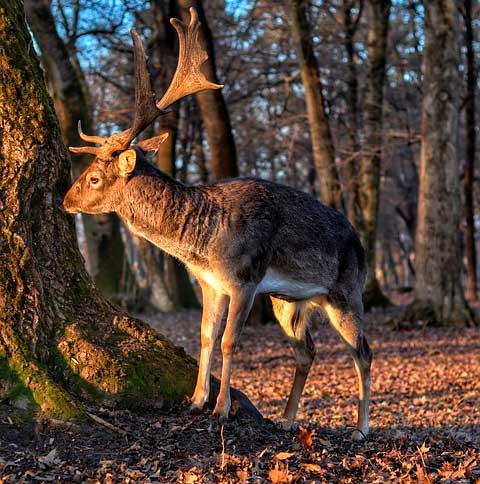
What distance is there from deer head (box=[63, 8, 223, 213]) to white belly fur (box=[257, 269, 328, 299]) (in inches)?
58.3

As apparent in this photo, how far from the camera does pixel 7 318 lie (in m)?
6.20

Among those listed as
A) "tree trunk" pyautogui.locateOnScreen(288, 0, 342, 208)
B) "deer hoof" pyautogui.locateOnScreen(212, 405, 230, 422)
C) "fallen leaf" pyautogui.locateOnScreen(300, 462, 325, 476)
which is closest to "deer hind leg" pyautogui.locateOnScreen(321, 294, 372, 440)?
"deer hoof" pyautogui.locateOnScreen(212, 405, 230, 422)

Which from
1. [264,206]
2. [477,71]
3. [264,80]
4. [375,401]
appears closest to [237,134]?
[264,80]

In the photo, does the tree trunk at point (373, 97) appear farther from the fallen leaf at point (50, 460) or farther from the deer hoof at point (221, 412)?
the fallen leaf at point (50, 460)

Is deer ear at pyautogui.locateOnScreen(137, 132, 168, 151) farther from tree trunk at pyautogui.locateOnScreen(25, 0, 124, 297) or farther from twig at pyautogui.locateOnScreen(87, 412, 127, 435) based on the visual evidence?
tree trunk at pyautogui.locateOnScreen(25, 0, 124, 297)

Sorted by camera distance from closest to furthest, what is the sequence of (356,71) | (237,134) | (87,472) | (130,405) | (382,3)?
1. (87,472)
2. (130,405)
3. (382,3)
4. (356,71)
5. (237,134)

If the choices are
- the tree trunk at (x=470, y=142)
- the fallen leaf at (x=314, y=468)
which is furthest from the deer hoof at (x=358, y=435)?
the tree trunk at (x=470, y=142)

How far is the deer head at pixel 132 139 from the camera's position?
7.09 m

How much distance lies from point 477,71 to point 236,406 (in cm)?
2132

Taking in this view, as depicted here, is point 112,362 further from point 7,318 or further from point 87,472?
point 87,472

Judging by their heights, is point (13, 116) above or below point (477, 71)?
below

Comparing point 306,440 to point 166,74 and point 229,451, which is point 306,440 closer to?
point 229,451

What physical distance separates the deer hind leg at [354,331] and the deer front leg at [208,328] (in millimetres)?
1055

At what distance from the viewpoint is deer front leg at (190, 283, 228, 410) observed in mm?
6941
